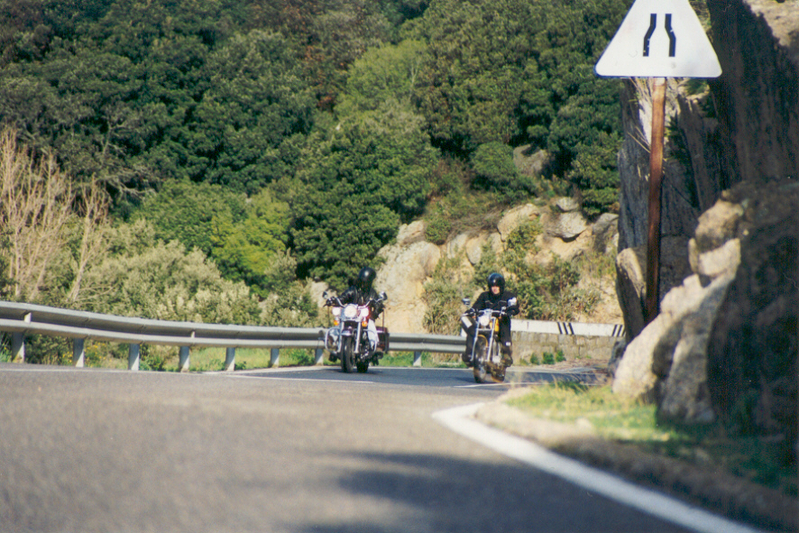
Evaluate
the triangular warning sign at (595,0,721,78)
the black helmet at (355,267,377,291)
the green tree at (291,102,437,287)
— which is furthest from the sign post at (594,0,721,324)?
the green tree at (291,102,437,287)

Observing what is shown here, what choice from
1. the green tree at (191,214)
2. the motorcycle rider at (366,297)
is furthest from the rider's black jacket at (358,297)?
the green tree at (191,214)

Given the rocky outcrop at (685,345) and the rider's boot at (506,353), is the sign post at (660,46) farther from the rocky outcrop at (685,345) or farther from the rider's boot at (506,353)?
the rider's boot at (506,353)

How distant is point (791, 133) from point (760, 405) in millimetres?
3378

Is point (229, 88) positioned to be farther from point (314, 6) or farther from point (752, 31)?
point (752, 31)

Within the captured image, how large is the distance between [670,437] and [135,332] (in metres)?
10.6

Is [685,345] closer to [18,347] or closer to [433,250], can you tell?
[18,347]

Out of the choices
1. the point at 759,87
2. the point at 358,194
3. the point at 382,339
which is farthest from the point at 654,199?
the point at 358,194

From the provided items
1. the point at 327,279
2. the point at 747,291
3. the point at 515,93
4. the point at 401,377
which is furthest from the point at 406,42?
the point at 747,291

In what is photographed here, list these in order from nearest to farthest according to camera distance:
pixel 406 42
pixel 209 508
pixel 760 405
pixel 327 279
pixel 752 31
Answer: pixel 209 508, pixel 760 405, pixel 752 31, pixel 327 279, pixel 406 42

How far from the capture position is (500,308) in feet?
49.1

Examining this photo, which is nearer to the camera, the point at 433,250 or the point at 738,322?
the point at 738,322

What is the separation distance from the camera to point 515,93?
155ft

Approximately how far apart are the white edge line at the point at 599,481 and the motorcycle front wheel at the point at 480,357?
24.9ft

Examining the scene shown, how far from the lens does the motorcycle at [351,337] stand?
51.9 feet
